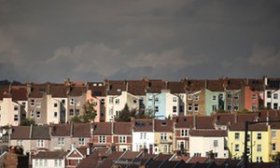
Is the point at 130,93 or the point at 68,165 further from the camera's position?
the point at 130,93

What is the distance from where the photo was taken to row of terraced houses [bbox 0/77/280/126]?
5884 cm

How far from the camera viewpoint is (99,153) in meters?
43.0

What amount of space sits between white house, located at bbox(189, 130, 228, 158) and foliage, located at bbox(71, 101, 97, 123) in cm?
1136

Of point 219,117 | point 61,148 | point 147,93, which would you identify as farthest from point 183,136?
point 147,93

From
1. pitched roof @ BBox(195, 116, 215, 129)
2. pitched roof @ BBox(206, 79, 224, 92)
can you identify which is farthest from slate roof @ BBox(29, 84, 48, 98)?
pitched roof @ BBox(195, 116, 215, 129)

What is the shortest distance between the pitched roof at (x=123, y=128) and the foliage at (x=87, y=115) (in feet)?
19.9

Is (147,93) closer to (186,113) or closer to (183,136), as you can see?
(186,113)

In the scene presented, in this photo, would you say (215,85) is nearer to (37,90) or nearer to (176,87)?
(176,87)

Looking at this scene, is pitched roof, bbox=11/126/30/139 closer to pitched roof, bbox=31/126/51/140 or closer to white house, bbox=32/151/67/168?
pitched roof, bbox=31/126/51/140

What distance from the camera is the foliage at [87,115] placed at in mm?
57625

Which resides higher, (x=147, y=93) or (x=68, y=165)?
(x=147, y=93)

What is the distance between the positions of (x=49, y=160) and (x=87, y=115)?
12.7 m

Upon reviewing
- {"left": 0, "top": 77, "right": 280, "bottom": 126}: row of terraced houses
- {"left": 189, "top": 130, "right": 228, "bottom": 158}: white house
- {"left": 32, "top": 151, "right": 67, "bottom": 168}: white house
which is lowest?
{"left": 32, "top": 151, "right": 67, "bottom": 168}: white house

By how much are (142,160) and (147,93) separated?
67.8 ft
